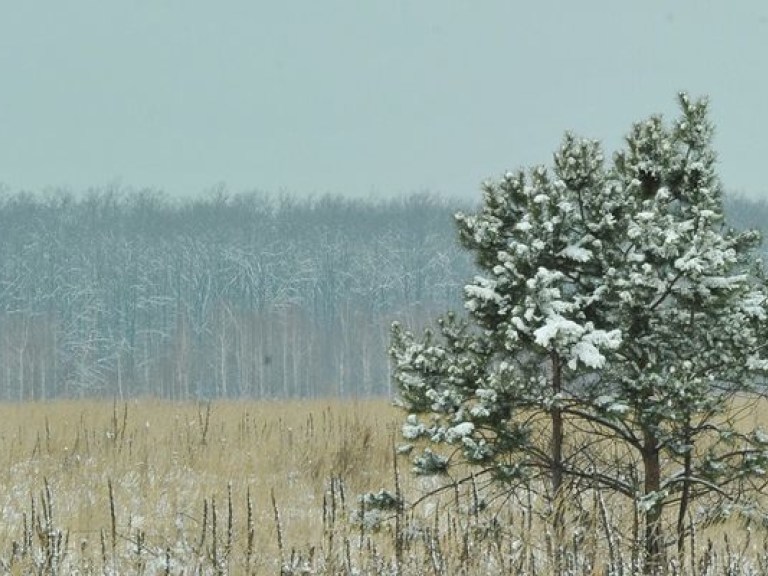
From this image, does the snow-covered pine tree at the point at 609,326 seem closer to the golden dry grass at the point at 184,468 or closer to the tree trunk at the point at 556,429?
the tree trunk at the point at 556,429

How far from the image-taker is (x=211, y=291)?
224 feet

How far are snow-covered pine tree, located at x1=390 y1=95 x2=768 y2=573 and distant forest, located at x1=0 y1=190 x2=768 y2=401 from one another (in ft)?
158

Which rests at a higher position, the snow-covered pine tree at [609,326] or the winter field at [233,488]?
the snow-covered pine tree at [609,326]

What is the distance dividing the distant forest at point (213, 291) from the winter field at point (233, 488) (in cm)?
4274

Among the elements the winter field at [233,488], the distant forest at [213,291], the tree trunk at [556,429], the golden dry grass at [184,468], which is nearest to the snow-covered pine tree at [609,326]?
the tree trunk at [556,429]

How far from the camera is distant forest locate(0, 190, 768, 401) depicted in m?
60.4

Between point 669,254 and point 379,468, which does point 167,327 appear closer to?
point 379,468

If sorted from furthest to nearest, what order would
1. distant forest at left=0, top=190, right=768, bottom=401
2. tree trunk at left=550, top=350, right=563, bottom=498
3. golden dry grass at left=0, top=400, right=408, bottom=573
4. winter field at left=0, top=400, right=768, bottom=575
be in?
distant forest at left=0, top=190, right=768, bottom=401 < golden dry grass at left=0, top=400, right=408, bottom=573 < tree trunk at left=550, top=350, right=563, bottom=498 < winter field at left=0, top=400, right=768, bottom=575

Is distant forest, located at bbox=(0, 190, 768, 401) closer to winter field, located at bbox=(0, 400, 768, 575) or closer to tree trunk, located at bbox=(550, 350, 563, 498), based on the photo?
winter field, located at bbox=(0, 400, 768, 575)

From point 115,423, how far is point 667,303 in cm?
609

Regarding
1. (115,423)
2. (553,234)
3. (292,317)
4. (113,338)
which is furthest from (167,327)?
(553,234)

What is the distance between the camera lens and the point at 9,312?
65625mm

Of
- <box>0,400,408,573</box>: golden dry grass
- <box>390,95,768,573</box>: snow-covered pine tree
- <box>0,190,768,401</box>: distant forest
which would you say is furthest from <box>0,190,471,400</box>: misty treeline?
<box>390,95,768,573</box>: snow-covered pine tree

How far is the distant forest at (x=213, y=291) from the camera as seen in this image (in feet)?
198
